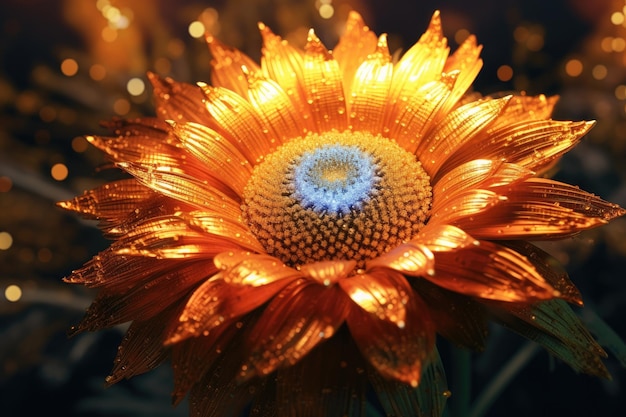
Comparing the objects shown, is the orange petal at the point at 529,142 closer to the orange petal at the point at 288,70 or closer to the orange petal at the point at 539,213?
the orange petal at the point at 539,213

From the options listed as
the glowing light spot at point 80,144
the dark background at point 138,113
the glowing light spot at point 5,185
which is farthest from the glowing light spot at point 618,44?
the glowing light spot at point 5,185

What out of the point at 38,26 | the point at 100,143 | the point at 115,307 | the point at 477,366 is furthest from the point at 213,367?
the point at 38,26

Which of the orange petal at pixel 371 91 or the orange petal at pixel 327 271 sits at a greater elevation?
the orange petal at pixel 371 91

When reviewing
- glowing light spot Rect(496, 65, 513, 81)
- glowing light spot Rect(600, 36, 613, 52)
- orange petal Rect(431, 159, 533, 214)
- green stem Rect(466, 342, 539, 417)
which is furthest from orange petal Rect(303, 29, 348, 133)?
glowing light spot Rect(600, 36, 613, 52)

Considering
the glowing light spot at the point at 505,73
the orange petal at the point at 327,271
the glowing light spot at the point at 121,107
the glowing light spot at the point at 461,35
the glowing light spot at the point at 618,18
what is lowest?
the orange petal at the point at 327,271

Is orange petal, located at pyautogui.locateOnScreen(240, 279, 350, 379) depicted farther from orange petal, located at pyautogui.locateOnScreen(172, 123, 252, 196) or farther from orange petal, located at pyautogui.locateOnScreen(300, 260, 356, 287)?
orange petal, located at pyautogui.locateOnScreen(172, 123, 252, 196)

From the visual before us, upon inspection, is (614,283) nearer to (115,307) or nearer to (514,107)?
(514,107)

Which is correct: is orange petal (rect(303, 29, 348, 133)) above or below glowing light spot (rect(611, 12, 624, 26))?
below
